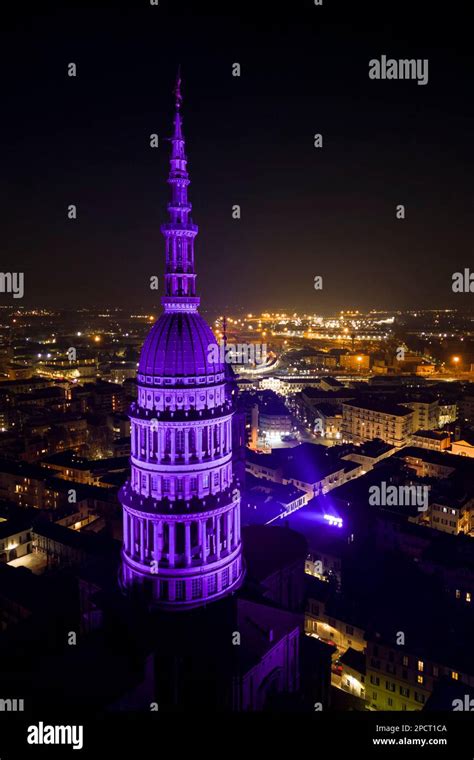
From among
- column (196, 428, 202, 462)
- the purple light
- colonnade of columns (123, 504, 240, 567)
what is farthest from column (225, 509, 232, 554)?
the purple light

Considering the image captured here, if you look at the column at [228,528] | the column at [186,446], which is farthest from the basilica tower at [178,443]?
the column at [228,528]

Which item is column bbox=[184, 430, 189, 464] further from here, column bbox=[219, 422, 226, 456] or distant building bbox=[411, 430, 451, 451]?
distant building bbox=[411, 430, 451, 451]

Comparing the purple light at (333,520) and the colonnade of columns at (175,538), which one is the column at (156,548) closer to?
the colonnade of columns at (175,538)

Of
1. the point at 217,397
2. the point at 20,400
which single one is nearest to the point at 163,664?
the point at 217,397

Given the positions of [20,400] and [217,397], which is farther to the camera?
[20,400]

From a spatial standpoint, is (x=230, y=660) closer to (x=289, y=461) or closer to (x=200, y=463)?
(x=200, y=463)

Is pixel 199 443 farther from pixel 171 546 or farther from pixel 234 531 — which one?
pixel 234 531
